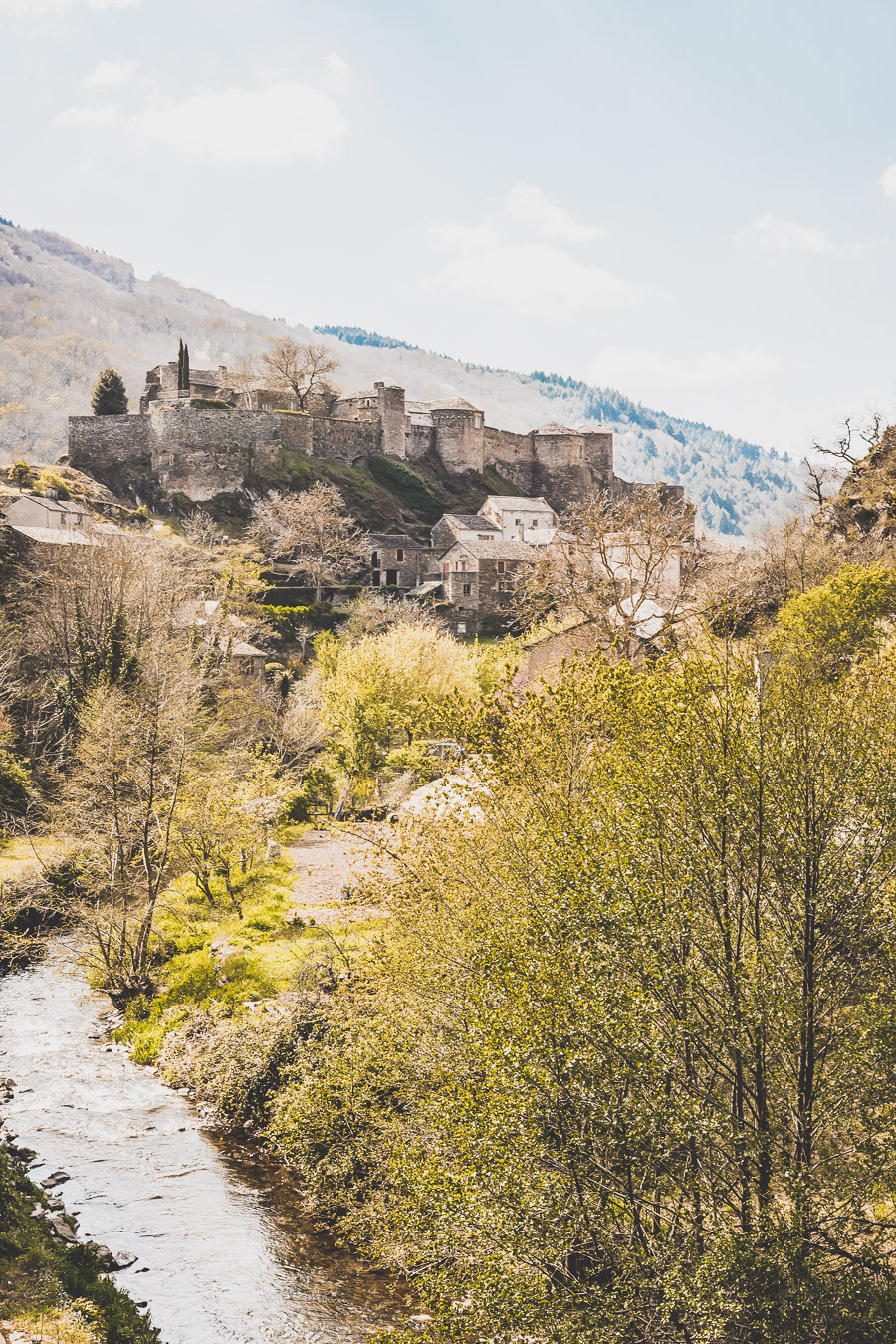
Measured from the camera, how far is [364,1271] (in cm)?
1416

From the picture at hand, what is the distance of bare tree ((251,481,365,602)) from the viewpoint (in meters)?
59.6

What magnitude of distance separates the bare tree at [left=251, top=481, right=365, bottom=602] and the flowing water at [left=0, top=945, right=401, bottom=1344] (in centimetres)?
3982

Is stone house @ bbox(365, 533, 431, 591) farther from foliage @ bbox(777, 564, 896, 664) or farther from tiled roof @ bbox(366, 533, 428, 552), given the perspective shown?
foliage @ bbox(777, 564, 896, 664)

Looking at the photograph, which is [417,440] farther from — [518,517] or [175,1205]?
[175,1205]

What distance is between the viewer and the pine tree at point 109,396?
69.5 metres

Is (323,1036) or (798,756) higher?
(798,756)

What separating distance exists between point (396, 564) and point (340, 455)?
1486 cm

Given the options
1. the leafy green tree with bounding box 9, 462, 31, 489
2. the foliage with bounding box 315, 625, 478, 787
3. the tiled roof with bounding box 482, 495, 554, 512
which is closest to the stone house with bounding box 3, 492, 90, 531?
the leafy green tree with bounding box 9, 462, 31, 489

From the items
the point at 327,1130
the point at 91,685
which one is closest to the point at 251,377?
the point at 91,685

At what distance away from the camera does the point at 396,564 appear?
66.9 meters

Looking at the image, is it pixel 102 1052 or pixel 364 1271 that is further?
pixel 102 1052

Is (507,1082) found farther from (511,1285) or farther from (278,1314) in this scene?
(278,1314)

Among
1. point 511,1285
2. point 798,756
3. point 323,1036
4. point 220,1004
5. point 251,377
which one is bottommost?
point 220,1004

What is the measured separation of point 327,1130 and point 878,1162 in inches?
347
